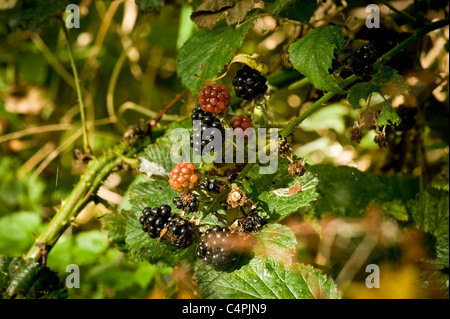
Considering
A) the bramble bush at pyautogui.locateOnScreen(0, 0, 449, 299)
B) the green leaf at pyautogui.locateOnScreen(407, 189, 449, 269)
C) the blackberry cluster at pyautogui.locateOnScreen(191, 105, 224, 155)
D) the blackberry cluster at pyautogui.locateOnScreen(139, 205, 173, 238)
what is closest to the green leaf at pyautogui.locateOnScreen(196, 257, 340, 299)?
the bramble bush at pyautogui.locateOnScreen(0, 0, 449, 299)

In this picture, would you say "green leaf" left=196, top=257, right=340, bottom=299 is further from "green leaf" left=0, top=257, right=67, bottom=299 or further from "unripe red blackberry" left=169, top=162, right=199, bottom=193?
"green leaf" left=0, top=257, right=67, bottom=299

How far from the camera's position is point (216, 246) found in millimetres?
655

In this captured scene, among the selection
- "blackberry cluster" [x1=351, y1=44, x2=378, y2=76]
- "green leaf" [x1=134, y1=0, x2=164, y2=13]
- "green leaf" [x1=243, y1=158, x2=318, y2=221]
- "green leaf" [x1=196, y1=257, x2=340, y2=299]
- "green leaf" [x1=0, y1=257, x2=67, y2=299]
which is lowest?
"green leaf" [x1=196, y1=257, x2=340, y2=299]

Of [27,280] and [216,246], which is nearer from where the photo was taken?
[216,246]

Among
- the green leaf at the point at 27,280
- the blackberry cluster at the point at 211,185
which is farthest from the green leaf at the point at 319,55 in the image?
the green leaf at the point at 27,280

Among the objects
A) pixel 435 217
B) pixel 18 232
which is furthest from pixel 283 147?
pixel 18 232

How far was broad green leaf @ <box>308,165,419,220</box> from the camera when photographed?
1.02 meters

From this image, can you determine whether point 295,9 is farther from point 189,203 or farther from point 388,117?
point 189,203

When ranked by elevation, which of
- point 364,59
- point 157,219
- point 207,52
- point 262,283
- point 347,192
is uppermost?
point 207,52

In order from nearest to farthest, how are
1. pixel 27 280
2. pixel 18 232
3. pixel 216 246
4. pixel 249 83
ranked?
pixel 216 246, pixel 249 83, pixel 27 280, pixel 18 232

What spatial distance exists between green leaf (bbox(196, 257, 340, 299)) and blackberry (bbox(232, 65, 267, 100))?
330 millimetres

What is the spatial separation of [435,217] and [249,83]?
64 cm

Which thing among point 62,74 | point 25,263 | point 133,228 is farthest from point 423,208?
point 62,74

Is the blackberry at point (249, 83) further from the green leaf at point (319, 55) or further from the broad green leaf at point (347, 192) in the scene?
the broad green leaf at point (347, 192)
